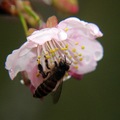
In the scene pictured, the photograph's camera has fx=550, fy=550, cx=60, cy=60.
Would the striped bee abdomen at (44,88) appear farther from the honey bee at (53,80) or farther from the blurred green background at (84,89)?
the blurred green background at (84,89)

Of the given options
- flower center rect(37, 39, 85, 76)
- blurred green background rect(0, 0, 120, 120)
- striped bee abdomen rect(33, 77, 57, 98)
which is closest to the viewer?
striped bee abdomen rect(33, 77, 57, 98)

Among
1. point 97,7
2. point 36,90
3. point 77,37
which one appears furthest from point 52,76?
point 97,7

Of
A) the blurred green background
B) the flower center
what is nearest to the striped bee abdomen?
the flower center

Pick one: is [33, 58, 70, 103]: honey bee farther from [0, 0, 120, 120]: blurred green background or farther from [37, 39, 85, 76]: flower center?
[0, 0, 120, 120]: blurred green background

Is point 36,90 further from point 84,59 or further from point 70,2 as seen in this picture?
point 70,2

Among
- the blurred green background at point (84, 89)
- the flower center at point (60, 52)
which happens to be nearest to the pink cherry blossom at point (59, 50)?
the flower center at point (60, 52)

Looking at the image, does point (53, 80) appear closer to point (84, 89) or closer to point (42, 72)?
point (42, 72)
